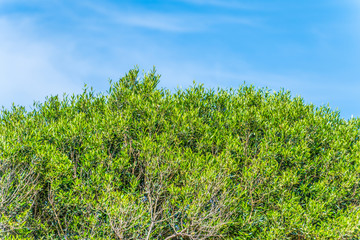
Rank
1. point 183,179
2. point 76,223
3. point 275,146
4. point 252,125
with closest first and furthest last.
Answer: point 76,223 → point 183,179 → point 275,146 → point 252,125

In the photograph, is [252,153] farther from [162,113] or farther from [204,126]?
[162,113]

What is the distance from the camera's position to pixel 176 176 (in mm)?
18500

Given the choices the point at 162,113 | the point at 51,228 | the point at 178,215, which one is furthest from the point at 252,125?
the point at 51,228

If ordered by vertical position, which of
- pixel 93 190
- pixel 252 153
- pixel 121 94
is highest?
pixel 121 94

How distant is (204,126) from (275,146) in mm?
3796

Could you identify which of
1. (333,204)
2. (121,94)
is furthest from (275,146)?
(121,94)

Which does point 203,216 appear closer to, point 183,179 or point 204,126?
point 183,179

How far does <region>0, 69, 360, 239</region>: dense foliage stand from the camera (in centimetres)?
1720

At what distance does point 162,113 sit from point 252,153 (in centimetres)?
522

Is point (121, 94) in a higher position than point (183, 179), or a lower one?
higher

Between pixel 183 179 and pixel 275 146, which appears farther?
pixel 275 146

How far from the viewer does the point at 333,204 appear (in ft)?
63.6

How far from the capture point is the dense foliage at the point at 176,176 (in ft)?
56.4

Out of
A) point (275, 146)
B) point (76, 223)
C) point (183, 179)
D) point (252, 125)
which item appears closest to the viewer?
point (76, 223)
